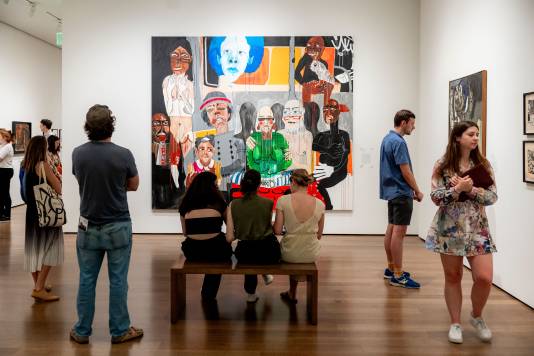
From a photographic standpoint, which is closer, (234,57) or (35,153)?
(35,153)

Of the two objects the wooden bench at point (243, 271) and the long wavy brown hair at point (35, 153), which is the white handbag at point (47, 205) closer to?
the long wavy brown hair at point (35, 153)

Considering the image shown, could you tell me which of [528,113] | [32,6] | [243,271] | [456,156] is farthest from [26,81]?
[456,156]

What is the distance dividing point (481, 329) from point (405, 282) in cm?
167

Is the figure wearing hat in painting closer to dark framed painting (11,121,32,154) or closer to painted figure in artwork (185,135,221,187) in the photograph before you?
painted figure in artwork (185,135,221,187)

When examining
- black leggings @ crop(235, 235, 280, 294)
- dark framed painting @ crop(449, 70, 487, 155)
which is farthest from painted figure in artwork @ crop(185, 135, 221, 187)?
black leggings @ crop(235, 235, 280, 294)

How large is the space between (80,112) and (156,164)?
1.44 meters

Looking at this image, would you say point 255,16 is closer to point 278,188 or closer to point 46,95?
point 278,188

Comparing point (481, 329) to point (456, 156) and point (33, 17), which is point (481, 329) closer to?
point (456, 156)

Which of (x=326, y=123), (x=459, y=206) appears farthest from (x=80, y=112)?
(x=459, y=206)

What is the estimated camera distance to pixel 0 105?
13.1m

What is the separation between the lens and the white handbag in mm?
5312

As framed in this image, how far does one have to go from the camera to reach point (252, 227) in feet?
17.0

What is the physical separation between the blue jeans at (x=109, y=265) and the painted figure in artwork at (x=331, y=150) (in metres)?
5.31

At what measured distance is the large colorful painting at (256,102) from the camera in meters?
9.40
